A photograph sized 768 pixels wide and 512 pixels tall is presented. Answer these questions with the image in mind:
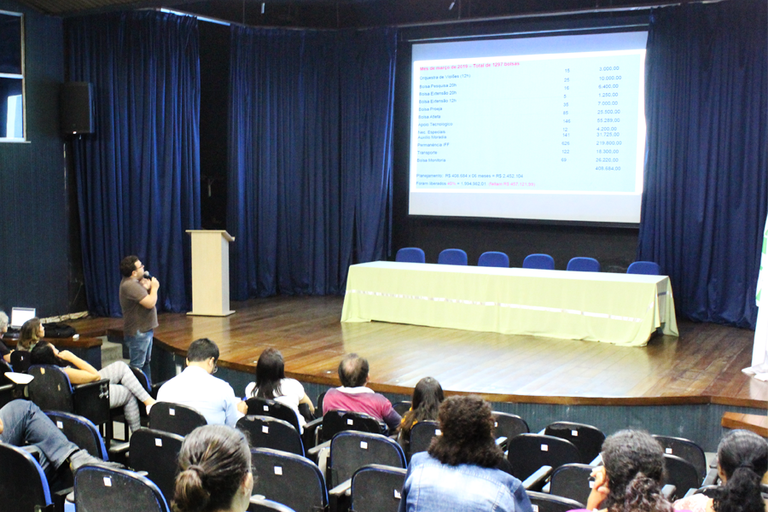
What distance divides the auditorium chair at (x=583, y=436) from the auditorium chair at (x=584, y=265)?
4.40 m

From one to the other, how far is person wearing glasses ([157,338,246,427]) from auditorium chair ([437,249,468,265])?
4.87m

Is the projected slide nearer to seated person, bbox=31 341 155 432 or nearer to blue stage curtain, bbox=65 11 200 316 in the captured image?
blue stage curtain, bbox=65 11 200 316

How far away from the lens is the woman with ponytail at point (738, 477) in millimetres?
2059

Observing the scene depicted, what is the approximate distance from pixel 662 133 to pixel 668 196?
0.69m

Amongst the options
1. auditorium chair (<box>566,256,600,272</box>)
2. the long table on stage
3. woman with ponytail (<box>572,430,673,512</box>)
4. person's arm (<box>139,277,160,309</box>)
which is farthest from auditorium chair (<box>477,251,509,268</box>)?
woman with ponytail (<box>572,430,673,512</box>)

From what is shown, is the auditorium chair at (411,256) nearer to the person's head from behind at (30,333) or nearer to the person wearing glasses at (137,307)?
the person wearing glasses at (137,307)

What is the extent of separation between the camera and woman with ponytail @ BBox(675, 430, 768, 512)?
2059 mm

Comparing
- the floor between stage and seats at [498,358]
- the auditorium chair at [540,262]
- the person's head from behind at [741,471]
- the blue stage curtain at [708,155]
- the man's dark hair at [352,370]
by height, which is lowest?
the floor between stage and seats at [498,358]

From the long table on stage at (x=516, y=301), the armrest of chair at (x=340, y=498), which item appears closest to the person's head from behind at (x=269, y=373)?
the armrest of chair at (x=340, y=498)

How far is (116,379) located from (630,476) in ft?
10.9

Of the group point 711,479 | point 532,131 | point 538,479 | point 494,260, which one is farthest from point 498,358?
point 532,131

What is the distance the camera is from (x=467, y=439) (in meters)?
1.95

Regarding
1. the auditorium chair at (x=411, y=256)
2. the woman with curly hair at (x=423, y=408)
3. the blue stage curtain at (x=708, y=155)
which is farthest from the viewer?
the auditorium chair at (x=411, y=256)

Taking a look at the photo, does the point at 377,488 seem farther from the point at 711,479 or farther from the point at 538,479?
the point at 711,479
